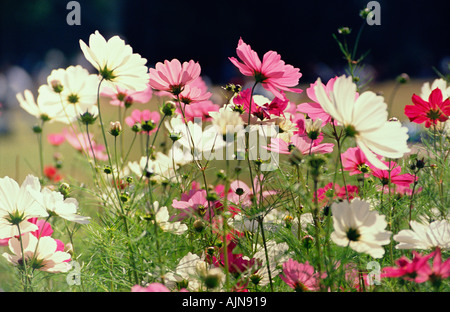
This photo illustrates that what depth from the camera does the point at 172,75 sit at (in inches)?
22.3

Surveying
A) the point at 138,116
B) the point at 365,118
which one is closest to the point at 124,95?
the point at 138,116

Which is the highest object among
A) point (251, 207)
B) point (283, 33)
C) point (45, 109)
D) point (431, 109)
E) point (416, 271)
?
point (283, 33)

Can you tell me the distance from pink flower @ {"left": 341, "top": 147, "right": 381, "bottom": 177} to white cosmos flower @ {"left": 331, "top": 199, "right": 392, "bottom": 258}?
0.19 m

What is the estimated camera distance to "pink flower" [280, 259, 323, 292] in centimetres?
47

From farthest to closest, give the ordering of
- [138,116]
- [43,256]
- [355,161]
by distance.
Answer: [138,116], [355,161], [43,256]

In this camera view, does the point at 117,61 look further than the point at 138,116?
No

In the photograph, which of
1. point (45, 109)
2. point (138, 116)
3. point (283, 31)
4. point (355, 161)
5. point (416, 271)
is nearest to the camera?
point (416, 271)

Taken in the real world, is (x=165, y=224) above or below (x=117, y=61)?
below

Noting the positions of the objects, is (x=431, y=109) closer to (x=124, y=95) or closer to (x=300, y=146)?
(x=300, y=146)

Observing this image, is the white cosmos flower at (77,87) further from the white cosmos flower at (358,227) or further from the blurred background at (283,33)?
the blurred background at (283,33)

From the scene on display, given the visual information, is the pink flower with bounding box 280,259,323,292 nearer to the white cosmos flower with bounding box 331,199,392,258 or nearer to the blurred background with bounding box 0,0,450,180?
the white cosmos flower with bounding box 331,199,392,258

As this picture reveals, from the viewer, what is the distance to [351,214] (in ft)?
1.42

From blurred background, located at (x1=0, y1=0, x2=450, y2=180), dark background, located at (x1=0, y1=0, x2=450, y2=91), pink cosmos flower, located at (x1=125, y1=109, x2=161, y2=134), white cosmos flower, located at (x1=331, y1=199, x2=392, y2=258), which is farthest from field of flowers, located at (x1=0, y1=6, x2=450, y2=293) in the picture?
dark background, located at (x1=0, y1=0, x2=450, y2=91)

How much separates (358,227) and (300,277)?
8 centimetres
